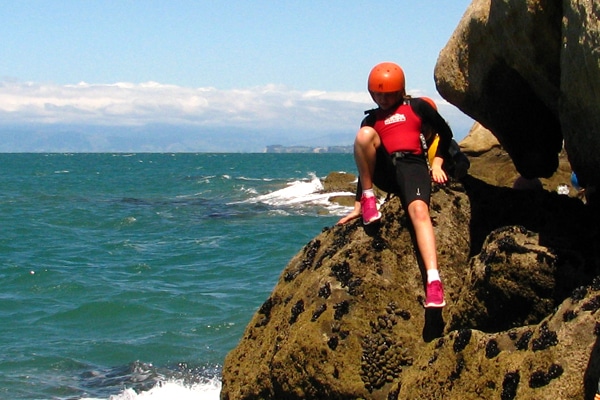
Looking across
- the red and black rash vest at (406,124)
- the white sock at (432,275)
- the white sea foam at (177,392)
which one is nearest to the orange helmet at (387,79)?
the red and black rash vest at (406,124)

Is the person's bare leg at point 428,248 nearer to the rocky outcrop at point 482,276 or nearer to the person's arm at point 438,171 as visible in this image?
the rocky outcrop at point 482,276

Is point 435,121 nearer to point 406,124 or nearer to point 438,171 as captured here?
point 406,124

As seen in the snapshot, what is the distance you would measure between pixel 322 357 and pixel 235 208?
30.8 m

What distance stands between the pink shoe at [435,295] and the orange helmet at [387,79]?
64.5 inches

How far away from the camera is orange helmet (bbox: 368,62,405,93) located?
253 inches

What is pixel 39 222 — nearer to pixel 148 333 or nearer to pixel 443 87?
pixel 148 333

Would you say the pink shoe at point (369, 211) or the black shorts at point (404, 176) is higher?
the black shorts at point (404, 176)

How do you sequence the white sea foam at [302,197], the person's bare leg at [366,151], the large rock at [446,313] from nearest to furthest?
the large rock at [446,313], the person's bare leg at [366,151], the white sea foam at [302,197]

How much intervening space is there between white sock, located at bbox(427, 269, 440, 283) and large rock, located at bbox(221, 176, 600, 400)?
8.7 inches

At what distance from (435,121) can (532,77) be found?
92 cm

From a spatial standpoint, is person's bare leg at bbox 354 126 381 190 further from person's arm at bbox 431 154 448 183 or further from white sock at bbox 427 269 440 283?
white sock at bbox 427 269 440 283

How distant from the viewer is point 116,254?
76.7 feet

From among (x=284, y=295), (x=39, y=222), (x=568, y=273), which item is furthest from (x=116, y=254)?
(x=568, y=273)

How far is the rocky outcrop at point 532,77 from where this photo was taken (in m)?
4.98
